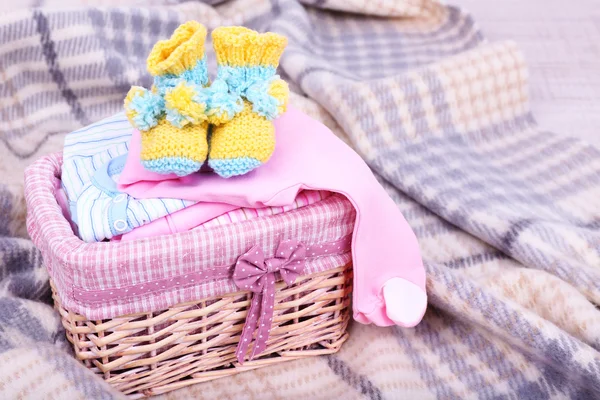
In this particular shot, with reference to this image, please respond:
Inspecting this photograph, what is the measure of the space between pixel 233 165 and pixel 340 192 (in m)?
0.13

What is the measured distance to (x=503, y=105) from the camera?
130cm

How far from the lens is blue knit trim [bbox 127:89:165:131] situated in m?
0.70

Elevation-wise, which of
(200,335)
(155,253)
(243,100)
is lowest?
(200,335)

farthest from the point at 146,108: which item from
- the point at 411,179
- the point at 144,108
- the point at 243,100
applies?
the point at 411,179

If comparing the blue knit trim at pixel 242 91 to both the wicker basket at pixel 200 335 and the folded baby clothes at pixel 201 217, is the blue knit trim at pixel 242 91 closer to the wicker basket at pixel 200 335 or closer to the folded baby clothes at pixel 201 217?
the folded baby clothes at pixel 201 217

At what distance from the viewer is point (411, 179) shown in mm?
1083

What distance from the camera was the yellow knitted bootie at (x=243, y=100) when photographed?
70 cm

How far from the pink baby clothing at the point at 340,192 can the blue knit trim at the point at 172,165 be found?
30 millimetres

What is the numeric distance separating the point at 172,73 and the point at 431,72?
675 millimetres

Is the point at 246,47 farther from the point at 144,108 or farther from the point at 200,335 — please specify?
the point at 200,335

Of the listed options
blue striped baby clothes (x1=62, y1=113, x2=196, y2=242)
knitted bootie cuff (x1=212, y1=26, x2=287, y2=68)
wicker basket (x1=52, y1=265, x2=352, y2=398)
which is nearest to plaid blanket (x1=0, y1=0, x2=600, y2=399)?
wicker basket (x1=52, y1=265, x2=352, y2=398)

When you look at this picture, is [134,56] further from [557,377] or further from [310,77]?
[557,377]

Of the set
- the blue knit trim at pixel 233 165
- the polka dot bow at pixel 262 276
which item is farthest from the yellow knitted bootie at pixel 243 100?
the polka dot bow at pixel 262 276

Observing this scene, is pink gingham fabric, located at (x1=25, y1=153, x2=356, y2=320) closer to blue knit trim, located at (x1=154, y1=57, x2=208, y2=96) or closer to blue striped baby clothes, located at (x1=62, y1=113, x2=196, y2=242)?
blue striped baby clothes, located at (x1=62, y1=113, x2=196, y2=242)
